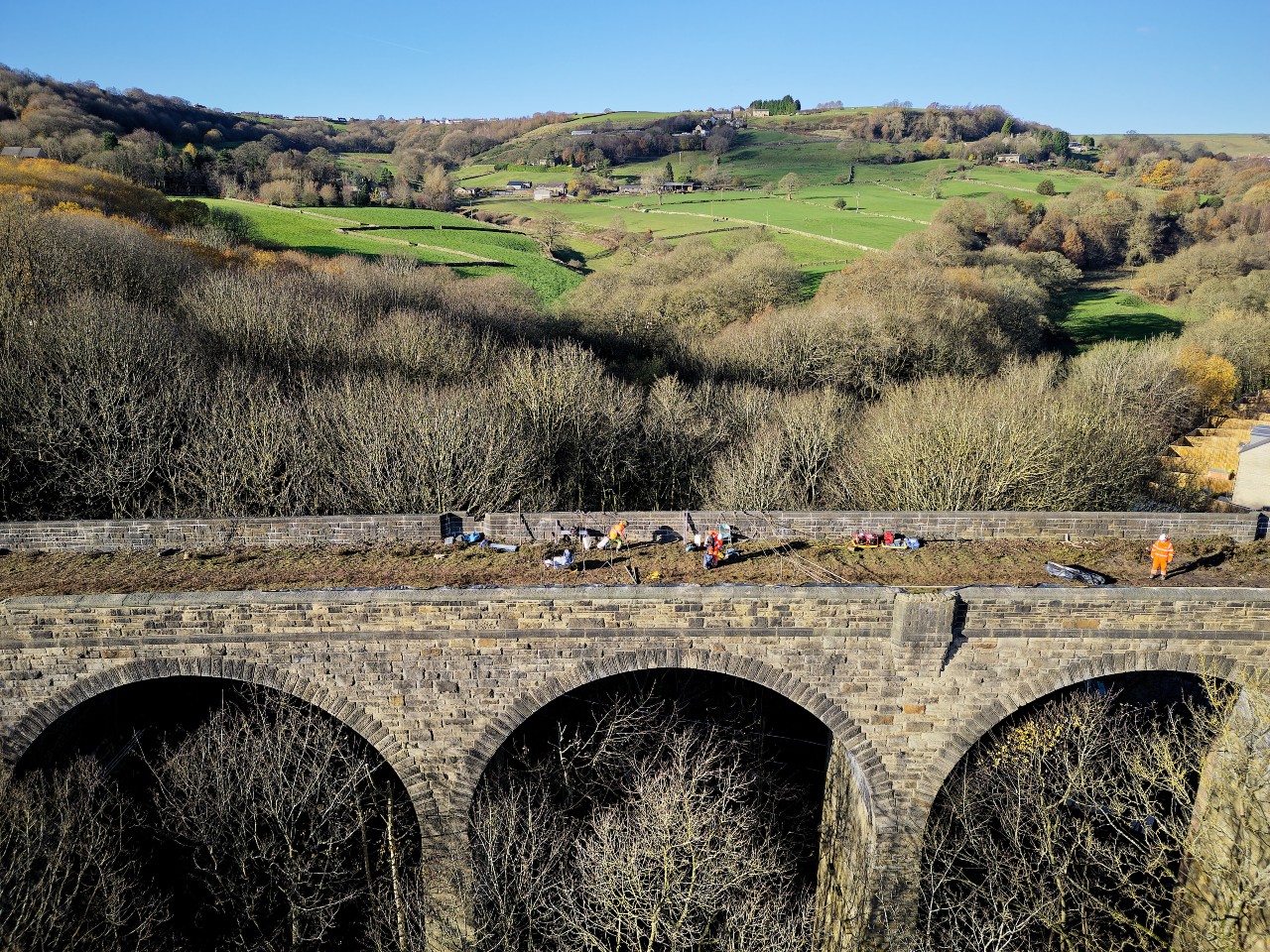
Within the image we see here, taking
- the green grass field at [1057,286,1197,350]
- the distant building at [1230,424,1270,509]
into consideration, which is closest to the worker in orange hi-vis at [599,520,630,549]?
the distant building at [1230,424,1270,509]

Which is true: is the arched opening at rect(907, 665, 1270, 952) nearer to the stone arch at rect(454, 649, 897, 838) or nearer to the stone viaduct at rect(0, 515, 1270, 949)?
the stone viaduct at rect(0, 515, 1270, 949)

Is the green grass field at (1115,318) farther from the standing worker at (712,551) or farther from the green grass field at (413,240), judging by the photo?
the standing worker at (712,551)

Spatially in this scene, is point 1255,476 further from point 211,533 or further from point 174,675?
point 211,533

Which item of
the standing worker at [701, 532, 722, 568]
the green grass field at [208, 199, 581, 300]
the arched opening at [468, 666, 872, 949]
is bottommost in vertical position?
the arched opening at [468, 666, 872, 949]

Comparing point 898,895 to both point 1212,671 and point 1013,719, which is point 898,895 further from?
point 1212,671

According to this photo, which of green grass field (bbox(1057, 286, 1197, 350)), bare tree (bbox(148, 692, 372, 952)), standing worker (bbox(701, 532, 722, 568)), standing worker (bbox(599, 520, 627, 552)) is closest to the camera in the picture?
bare tree (bbox(148, 692, 372, 952))

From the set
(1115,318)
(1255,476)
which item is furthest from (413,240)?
(1255,476)
